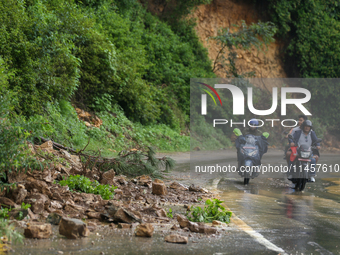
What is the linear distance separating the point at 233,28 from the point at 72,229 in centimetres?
3290

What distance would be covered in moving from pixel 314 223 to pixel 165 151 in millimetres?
13557

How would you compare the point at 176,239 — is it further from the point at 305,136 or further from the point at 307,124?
the point at 307,124

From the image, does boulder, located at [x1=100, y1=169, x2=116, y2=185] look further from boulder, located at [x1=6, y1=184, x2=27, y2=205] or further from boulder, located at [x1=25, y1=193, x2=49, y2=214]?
boulder, located at [x1=6, y1=184, x2=27, y2=205]

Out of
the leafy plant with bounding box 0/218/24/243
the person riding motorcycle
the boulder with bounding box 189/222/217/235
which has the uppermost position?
the person riding motorcycle

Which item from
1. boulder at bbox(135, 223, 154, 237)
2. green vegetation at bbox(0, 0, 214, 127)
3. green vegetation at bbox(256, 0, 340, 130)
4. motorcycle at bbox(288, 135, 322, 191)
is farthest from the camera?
green vegetation at bbox(256, 0, 340, 130)

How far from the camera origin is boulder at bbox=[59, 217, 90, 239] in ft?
14.7

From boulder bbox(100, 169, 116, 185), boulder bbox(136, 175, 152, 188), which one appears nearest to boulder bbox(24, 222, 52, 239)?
boulder bbox(100, 169, 116, 185)

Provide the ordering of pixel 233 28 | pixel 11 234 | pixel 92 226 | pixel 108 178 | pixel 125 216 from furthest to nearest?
pixel 233 28
pixel 108 178
pixel 125 216
pixel 92 226
pixel 11 234

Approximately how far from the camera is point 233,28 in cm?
3531

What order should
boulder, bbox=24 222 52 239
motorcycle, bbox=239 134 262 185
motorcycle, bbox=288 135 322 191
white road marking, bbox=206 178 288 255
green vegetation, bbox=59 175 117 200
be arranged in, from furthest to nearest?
motorcycle, bbox=239 134 262 185, motorcycle, bbox=288 135 322 191, green vegetation, bbox=59 175 117 200, white road marking, bbox=206 178 288 255, boulder, bbox=24 222 52 239

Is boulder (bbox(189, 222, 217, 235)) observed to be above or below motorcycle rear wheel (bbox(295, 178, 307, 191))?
above

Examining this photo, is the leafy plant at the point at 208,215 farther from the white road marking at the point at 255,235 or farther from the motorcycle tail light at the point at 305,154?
the motorcycle tail light at the point at 305,154

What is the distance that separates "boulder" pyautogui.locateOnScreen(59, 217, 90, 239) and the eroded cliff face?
94.4ft

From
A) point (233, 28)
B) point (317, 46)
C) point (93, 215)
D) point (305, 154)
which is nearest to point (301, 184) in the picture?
point (305, 154)
